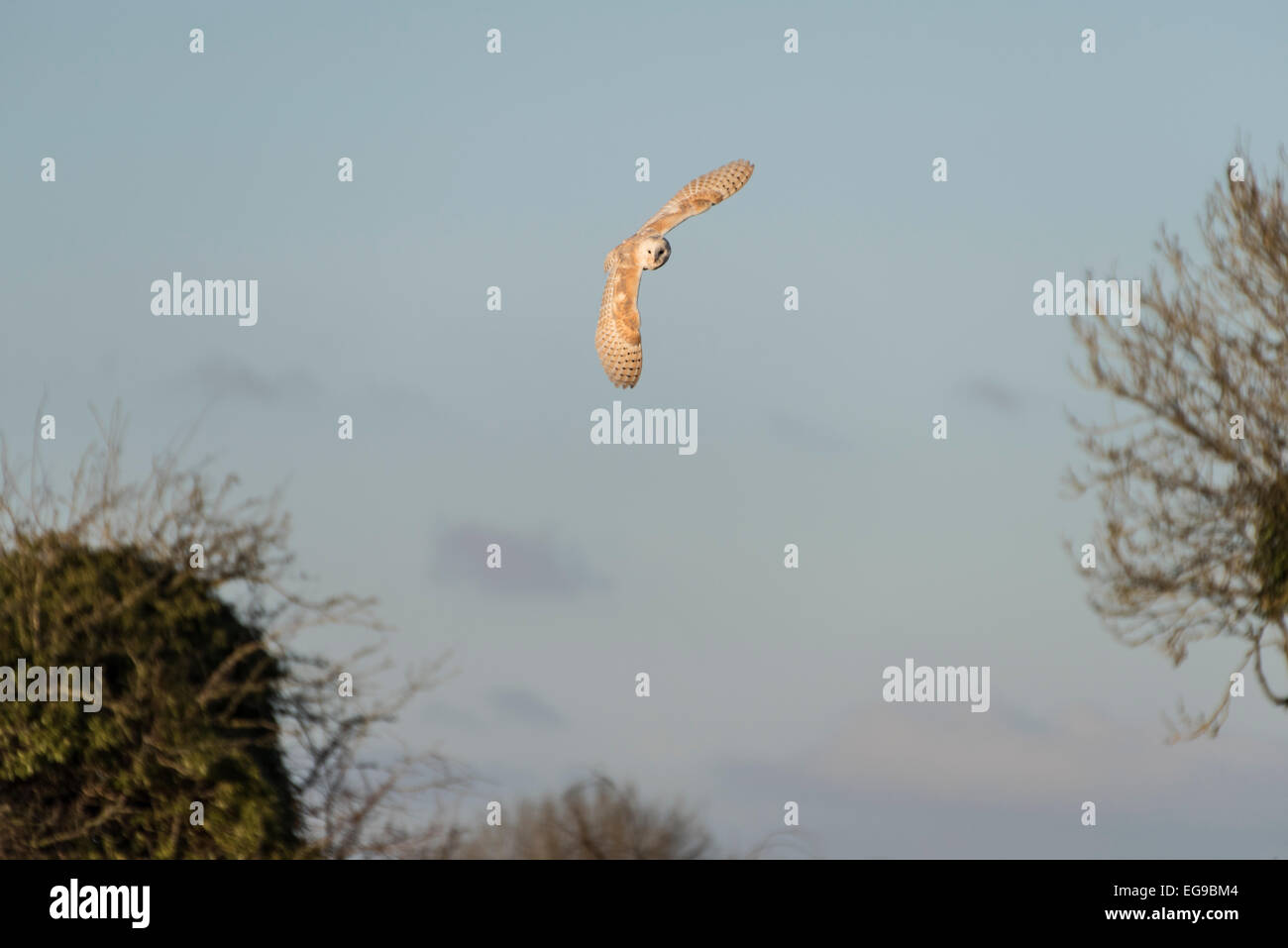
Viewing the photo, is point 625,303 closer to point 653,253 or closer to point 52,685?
point 653,253

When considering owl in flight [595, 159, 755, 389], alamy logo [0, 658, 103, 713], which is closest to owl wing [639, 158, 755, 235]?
→ owl in flight [595, 159, 755, 389]

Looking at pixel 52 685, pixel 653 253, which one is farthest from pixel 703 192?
pixel 52 685

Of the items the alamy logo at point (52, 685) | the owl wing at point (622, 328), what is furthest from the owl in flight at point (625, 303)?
the alamy logo at point (52, 685)

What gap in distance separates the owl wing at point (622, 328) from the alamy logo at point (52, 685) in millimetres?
5042

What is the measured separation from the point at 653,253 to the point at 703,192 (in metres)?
1.71

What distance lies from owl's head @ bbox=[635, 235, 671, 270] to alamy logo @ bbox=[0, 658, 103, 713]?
568 centimetres
